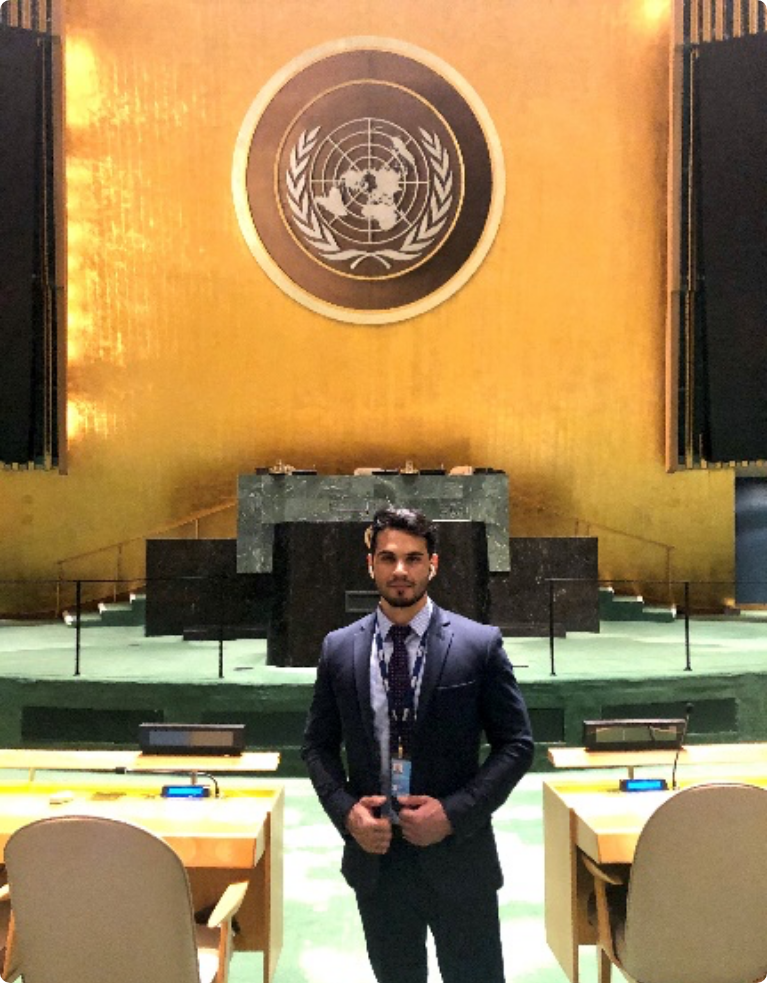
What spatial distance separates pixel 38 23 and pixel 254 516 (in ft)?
15.6

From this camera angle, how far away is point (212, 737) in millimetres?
2709

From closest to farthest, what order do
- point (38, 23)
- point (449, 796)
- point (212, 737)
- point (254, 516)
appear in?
point (449, 796) → point (212, 737) → point (254, 516) → point (38, 23)

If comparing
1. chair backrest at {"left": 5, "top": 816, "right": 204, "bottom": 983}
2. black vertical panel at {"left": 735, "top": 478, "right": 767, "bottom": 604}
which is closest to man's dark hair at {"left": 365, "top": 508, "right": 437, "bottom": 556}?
chair backrest at {"left": 5, "top": 816, "right": 204, "bottom": 983}

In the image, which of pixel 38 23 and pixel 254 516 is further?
pixel 38 23

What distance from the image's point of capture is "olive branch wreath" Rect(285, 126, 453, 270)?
8.66 metres

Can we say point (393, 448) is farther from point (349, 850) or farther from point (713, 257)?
point (349, 850)

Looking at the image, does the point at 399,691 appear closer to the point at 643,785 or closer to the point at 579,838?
the point at 579,838

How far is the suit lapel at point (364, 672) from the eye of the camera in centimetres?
201

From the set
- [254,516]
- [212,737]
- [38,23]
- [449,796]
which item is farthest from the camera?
[38,23]

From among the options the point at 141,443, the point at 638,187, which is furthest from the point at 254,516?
the point at 638,187

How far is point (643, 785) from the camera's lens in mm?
2588

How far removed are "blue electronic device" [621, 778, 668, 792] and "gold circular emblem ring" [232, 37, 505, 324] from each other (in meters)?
6.66

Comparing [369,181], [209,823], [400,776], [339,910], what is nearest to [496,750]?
[400,776]

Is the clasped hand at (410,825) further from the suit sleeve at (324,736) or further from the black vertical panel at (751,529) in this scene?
the black vertical panel at (751,529)
